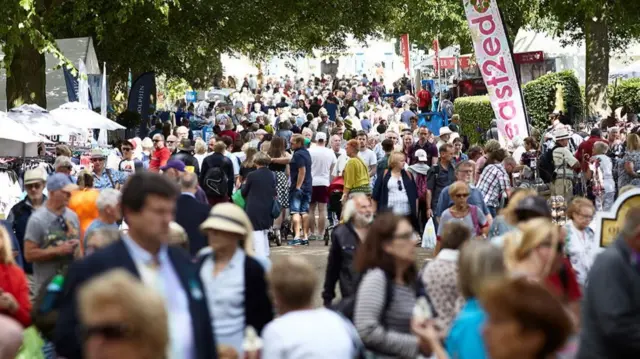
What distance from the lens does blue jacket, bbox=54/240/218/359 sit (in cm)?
526

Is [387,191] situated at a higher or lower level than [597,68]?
lower

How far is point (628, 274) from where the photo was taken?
5.93 meters

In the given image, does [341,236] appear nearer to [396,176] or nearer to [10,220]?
[10,220]

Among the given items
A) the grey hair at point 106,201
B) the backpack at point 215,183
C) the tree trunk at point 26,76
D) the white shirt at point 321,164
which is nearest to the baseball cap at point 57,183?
the grey hair at point 106,201

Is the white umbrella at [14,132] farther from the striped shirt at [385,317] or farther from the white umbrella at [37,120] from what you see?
the striped shirt at [385,317]

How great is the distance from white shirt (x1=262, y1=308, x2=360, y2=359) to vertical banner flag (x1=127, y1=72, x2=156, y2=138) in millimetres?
25995

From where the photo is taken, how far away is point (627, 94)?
3831cm

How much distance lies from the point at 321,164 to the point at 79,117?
19.5 feet

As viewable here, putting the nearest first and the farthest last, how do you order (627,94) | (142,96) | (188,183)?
1. (188,183)
2. (142,96)
3. (627,94)

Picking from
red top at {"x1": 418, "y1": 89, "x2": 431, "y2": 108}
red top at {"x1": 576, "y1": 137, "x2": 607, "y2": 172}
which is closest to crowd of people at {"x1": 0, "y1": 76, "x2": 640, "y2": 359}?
red top at {"x1": 576, "y1": 137, "x2": 607, "y2": 172}

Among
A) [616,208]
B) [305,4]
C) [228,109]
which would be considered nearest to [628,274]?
[616,208]

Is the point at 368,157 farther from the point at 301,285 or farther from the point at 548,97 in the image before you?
the point at 301,285

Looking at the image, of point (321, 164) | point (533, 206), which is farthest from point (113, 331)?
point (321, 164)

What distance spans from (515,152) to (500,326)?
16.8m
